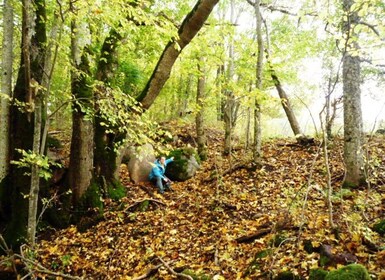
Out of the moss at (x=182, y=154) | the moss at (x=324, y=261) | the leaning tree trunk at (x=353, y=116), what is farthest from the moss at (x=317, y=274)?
the moss at (x=182, y=154)

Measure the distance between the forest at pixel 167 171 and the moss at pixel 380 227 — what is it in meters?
0.02

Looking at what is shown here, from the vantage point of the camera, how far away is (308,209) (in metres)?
5.62

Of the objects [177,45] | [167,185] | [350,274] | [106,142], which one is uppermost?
[177,45]

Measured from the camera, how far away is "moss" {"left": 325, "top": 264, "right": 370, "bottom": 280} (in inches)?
122

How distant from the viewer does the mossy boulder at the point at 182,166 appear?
368 inches

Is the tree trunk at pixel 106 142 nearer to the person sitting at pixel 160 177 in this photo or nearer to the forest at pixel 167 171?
the forest at pixel 167 171

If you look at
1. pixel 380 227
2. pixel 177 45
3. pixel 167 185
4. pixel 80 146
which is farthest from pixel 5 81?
pixel 380 227

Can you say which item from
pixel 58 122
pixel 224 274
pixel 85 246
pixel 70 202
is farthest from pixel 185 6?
pixel 58 122

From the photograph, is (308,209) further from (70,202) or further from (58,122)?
(58,122)

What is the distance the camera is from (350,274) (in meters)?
3.11

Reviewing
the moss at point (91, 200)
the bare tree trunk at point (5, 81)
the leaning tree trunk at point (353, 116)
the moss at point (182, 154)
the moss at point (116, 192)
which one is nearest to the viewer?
the leaning tree trunk at point (353, 116)

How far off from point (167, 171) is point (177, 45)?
4906mm

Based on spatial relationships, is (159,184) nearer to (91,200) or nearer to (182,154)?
(182,154)

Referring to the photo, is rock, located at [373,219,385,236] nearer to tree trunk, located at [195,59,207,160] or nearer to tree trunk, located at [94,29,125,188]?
tree trunk, located at [94,29,125,188]
